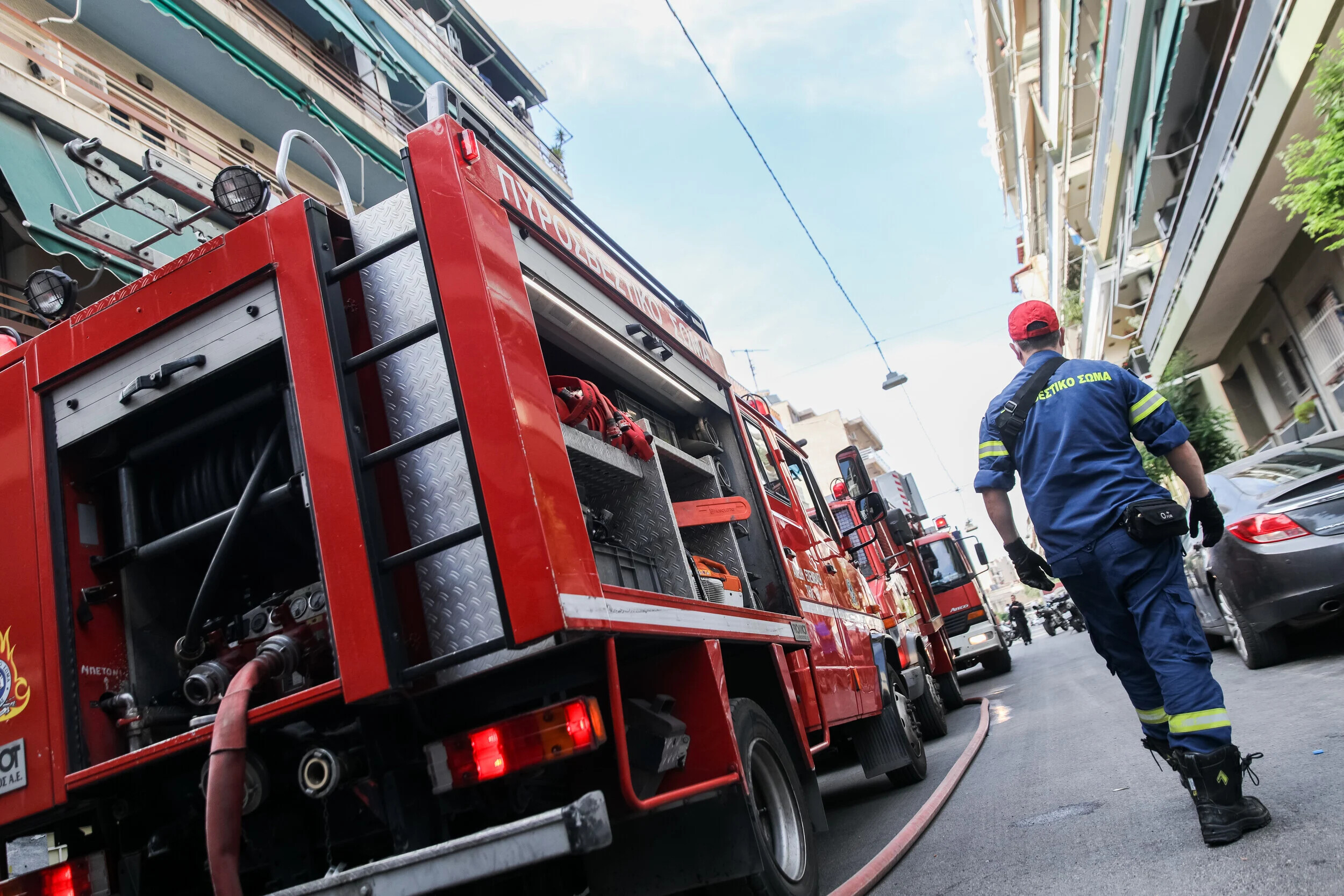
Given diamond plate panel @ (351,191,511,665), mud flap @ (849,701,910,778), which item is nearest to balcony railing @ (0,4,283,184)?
diamond plate panel @ (351,191,511,665)

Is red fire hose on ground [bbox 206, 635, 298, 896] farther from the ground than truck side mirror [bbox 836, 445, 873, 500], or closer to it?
closer to it

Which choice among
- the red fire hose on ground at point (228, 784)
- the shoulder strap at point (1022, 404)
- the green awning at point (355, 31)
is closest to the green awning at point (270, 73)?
the green awning at point (355, 31)

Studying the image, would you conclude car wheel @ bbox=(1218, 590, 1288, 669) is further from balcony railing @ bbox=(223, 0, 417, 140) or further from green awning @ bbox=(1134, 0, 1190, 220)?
balcony railing @ bbox=(223, 0, 417, 140)

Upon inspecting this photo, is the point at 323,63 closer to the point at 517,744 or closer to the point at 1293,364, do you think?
the point at 517,744

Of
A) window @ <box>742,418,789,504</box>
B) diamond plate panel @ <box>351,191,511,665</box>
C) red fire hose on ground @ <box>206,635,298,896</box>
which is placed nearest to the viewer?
red fire hose on ground @ <box>206,635,298,896</box>

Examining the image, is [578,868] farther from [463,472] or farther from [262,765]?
[463,472]

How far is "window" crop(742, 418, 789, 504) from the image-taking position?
534 centimetres

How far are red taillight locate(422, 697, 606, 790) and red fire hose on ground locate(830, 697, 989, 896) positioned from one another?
1.35 metres

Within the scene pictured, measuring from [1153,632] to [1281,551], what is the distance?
3270 millimetres

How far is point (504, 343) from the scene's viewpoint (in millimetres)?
2703

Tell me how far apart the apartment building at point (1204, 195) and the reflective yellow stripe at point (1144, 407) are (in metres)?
6.33

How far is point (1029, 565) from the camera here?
3.66m

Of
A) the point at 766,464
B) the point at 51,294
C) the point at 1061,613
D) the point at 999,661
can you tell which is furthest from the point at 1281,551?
the point at 1061,613

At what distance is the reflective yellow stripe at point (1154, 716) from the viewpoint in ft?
10.8
